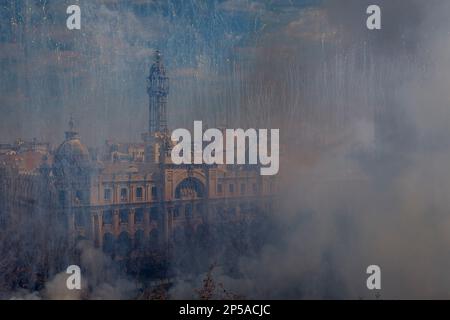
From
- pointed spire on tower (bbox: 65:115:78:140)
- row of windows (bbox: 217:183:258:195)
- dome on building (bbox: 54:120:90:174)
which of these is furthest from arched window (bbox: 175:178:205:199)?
pointed spire on tower (bbox: 65:115:78:140)

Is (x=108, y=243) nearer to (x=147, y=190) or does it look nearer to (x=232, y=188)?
(x=147, y=190)

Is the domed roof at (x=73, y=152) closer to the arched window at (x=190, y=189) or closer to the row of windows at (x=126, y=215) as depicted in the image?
the row of windows at (x=126, y=215)

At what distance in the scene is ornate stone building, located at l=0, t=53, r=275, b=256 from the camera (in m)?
8.25

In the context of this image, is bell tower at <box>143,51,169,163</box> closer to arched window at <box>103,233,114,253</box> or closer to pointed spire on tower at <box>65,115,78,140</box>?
pointed spire on tower at <box>65,115,78,140</box>

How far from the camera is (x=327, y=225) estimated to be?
8.45 metres

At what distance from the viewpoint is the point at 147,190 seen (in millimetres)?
8578

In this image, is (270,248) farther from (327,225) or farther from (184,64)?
(184,64)

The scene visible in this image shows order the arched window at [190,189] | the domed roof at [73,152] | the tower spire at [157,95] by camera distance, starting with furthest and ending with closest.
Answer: the arched window at [190,189]
the tower spire at [157,95]
the domed roof at [73,152]

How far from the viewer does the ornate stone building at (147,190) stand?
8250mm

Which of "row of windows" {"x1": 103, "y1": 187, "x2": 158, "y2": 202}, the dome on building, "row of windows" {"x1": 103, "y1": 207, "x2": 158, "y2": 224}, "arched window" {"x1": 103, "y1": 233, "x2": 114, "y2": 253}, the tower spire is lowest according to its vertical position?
"arched window" {"x1": 103, "y1": 233, "x2": 114, "y2": 253}

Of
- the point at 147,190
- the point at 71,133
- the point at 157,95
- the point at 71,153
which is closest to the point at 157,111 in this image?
the point at 157,95

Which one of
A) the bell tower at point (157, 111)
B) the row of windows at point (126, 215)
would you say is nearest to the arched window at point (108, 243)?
the row of windows at point (126, 215)

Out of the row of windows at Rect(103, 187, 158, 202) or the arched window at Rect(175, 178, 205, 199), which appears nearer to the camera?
the row of windows at Rect(103, 187, 158, 202)
